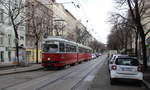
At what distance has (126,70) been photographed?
45.5 ft

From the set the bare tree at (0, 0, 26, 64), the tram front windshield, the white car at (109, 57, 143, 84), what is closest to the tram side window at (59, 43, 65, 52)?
the tram front windshield

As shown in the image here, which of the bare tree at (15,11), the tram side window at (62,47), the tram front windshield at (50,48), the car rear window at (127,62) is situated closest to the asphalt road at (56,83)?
the car rear window at (127,62)

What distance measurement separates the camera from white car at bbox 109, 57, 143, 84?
1381 cm

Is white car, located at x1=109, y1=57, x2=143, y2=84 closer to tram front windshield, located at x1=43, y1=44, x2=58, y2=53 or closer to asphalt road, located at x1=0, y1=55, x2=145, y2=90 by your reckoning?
asphalt road, located at x1=0, y1=55, x2=145, y2=90

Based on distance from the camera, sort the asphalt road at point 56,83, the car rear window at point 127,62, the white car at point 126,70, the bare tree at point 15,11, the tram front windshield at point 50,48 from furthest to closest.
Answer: the bare tree at point 15,11, the tram front windshield at point 50,48, the car rear window at point 127,62, the white car at point 126,70, the asphalt road at point 56,83

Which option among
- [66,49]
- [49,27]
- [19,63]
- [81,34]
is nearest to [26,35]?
[49,27]

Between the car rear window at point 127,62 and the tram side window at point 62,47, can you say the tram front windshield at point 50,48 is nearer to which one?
the tram side window at point 62,47

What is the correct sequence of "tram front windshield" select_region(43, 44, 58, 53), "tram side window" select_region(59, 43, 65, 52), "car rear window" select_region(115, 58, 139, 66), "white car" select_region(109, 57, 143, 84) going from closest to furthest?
"white car" select_region(109, 57, 143, 84)
"car rear window" select_region(115, 58, 139, 66)
"tram front windshield" select_region(43, 44, 58, 53)
"tram side window" select_region(59, 43, 65, 52)

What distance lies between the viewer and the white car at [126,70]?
1381 cm

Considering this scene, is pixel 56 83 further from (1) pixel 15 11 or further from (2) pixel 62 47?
(1) pixel 15 11

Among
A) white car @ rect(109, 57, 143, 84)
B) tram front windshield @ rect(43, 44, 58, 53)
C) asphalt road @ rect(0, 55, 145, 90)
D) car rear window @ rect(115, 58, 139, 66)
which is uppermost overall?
tram front windshield @ rect(43, 44, 58, 53)

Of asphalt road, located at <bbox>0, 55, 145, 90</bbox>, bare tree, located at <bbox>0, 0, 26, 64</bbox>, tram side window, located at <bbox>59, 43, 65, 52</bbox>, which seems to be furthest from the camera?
bare tree, located at <bbox>0, 0, 26, 64</bbox>

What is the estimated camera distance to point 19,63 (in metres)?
30.6

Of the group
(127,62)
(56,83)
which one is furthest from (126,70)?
(56,83)
